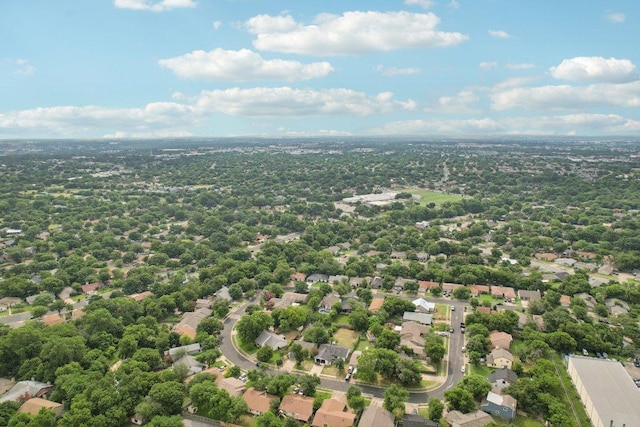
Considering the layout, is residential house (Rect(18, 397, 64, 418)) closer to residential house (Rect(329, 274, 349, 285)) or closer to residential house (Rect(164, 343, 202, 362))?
residential house (Rect(164, 343, 202, 362))

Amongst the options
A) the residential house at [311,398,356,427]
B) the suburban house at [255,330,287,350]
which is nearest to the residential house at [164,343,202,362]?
the suburban house at [255,330,287,350]

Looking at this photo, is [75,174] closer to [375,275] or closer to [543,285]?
[375,275]

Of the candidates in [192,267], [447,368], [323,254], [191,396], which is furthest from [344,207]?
[191,396]

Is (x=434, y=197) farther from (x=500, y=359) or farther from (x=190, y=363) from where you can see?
(x=190, y=363)

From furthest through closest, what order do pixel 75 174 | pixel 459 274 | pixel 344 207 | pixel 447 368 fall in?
1. pixel 75 174
2. pixel 344 207
3. pixel 459 274
4. pixel 447 368

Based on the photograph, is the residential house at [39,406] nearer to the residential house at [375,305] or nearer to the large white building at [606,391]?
the residential house at [375,305]

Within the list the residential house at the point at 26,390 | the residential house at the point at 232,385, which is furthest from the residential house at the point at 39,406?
the residential house at the point at 232,385
